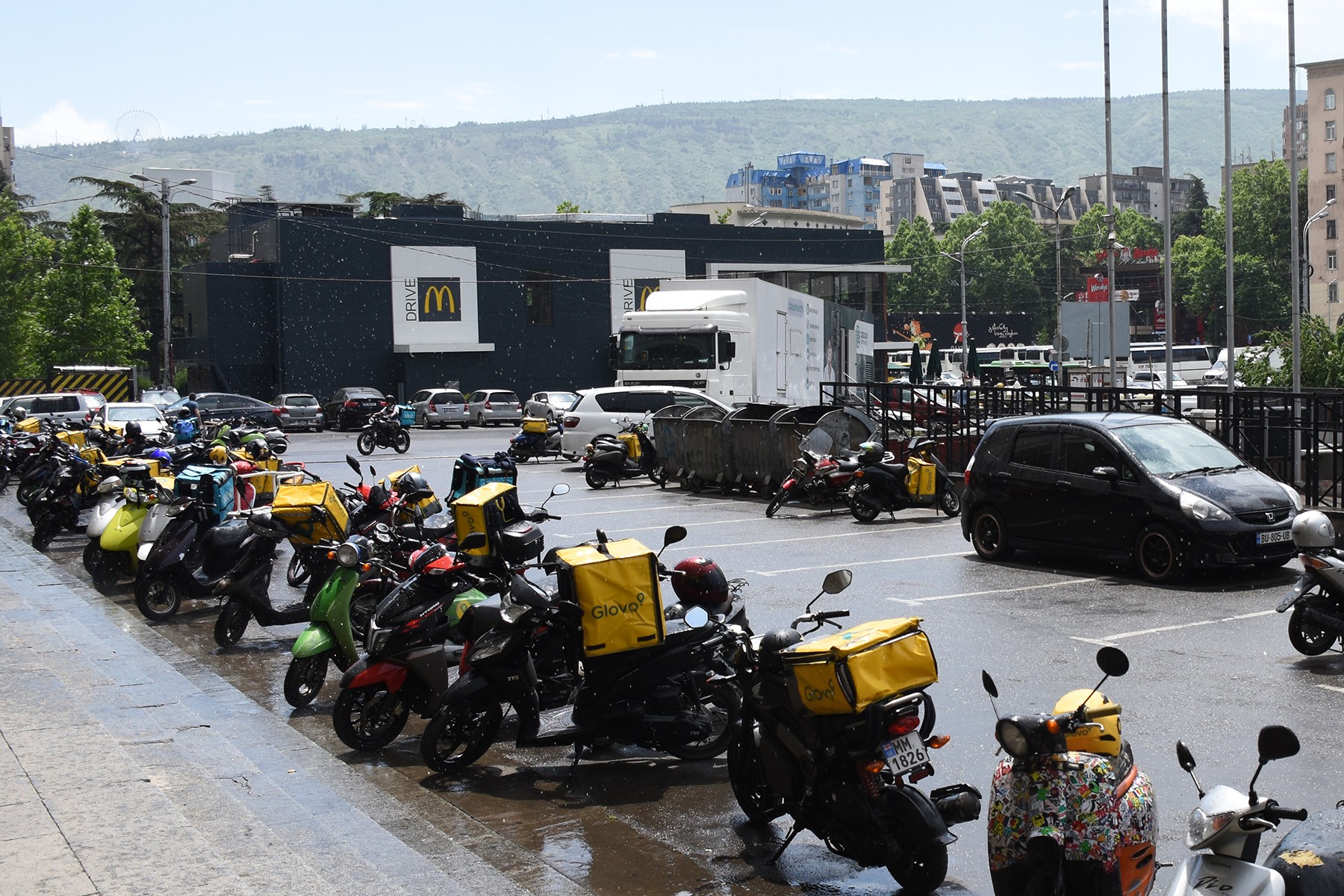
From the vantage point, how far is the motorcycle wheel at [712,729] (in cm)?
720

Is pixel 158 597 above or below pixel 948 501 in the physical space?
below

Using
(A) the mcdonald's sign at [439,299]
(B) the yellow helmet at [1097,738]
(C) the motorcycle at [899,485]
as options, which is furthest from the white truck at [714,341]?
(B) the yellow helmet at [1097,738]

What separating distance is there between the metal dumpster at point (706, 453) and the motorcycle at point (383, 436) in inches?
521

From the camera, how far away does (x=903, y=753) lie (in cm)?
553

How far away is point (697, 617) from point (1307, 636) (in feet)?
16.4

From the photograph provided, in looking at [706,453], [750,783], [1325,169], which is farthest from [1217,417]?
[1325,169]

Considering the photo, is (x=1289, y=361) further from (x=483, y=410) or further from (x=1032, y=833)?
(x=1032, y=833)

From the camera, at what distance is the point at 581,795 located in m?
7.17

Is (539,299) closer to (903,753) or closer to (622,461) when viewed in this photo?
(622,461)

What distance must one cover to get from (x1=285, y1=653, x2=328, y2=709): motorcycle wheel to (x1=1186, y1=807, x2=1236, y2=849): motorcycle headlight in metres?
6.42

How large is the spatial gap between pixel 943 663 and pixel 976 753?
2281mm

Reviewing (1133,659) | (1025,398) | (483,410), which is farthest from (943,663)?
(483,410)

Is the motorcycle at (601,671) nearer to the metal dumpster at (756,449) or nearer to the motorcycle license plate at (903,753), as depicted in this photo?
the motorcycle license plate at (903,753)

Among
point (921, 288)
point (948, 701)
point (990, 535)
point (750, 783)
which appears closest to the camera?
point (750, 783)
